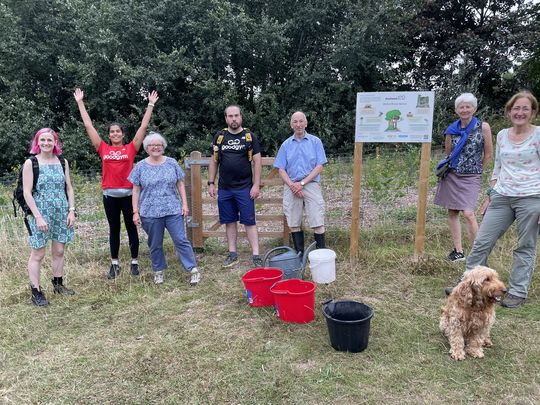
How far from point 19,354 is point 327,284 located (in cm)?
270

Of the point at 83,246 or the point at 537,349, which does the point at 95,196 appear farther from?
the point at 537,349

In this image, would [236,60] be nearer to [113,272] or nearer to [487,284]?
[113,272]

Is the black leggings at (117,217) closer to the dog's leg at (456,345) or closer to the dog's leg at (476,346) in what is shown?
the dog's leg at (456,345)

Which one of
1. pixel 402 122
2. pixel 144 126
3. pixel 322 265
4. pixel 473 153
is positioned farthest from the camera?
pixel 402 122

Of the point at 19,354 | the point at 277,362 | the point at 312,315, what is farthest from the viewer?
the point at 312,315

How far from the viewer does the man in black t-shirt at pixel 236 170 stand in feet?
14.8

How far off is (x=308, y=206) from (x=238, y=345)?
1925 millimetres

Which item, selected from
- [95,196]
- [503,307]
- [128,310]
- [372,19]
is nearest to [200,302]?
[128,310]

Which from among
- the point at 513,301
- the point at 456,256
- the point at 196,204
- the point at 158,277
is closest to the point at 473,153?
the point at 456,256

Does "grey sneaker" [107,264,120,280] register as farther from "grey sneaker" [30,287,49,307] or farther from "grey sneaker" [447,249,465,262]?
"grey sneaker" [447,249,465,262]

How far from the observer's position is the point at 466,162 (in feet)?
13.5

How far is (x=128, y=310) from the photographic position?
373cm

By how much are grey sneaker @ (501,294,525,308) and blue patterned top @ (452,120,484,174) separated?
1283mm

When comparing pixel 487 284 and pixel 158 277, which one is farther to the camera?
pixel 158 277
